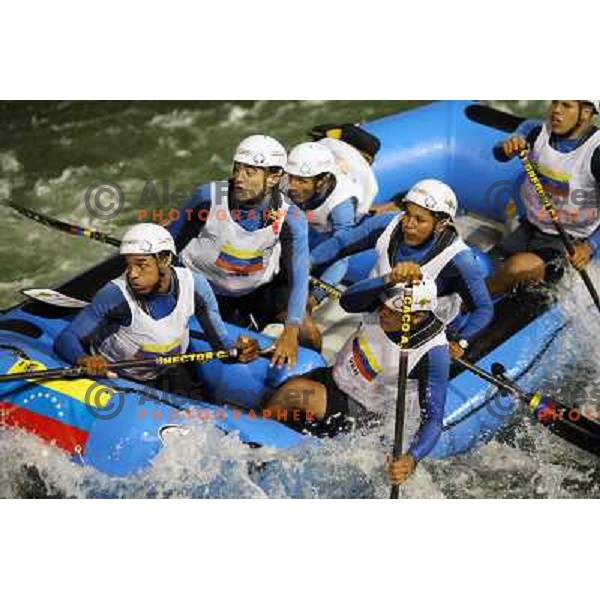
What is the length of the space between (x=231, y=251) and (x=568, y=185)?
56.3 inches

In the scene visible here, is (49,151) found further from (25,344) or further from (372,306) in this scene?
(372,306)

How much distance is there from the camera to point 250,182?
3754mm

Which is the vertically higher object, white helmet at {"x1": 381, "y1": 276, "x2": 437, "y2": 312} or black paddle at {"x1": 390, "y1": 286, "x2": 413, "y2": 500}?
white helmet at {"x1": 381, "y1": 276, "x2": 437, "y2": 312}

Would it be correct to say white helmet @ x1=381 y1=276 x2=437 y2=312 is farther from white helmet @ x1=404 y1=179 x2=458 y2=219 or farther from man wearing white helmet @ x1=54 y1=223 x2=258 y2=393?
man wearing white helmet @ x1=54 y1=223 x2=258 y2=393

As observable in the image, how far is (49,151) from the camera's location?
626 centimetres

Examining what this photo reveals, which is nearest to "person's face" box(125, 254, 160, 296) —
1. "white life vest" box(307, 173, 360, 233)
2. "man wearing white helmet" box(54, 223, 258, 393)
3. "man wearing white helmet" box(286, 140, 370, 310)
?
"man wearing white helmet" box(54, 223, 258, 393)

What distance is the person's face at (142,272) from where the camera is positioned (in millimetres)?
3355

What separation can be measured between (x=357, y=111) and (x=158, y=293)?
359 cm

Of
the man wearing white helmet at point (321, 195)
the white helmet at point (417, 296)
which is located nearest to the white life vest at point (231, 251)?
the man wearing white helmet at point (321, 195)

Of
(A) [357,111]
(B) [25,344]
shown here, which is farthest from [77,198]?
(B) [25,344]

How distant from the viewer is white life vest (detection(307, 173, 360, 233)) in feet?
13.9

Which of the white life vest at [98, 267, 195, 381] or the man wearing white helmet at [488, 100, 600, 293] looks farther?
the man wearing white helmet at [488, 100, 600, 293]

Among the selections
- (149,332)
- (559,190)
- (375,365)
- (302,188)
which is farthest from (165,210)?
(375,365)

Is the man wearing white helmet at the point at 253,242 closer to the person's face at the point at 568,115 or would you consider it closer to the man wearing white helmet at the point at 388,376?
the man wearing white helmet at the point at 388,376
